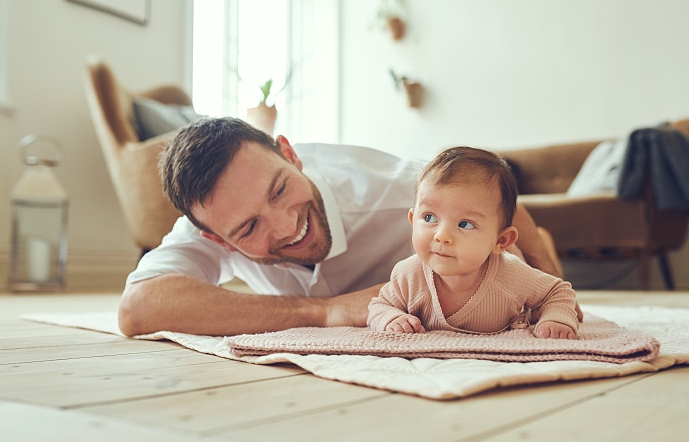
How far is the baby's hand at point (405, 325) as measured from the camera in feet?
3.84

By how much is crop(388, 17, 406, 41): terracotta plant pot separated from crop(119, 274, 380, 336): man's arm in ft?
13.5

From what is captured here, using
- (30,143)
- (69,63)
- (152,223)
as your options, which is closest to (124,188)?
(152,223)

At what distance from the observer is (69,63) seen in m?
3.56

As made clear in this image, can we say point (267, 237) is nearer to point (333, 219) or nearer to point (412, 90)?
point (333, 219)

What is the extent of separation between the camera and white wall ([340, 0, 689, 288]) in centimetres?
424

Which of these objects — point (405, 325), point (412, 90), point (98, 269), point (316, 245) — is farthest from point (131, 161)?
point (412, 90)

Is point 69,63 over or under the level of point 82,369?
over

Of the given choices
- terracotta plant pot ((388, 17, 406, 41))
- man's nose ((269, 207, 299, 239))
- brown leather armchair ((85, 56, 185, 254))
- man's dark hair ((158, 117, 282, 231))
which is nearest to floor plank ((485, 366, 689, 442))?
man's nose ((269, 207, 299, 239))

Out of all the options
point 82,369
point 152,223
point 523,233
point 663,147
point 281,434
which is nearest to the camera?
point 281,434

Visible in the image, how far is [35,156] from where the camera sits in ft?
11.3

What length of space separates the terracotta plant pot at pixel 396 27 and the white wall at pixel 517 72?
61 millimetres

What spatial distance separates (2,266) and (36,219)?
27 centimetres

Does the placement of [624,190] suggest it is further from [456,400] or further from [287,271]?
[456,400]

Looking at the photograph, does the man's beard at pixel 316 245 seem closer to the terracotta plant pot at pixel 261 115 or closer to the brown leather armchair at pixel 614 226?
the brown leather armchair at pixel 614 226
